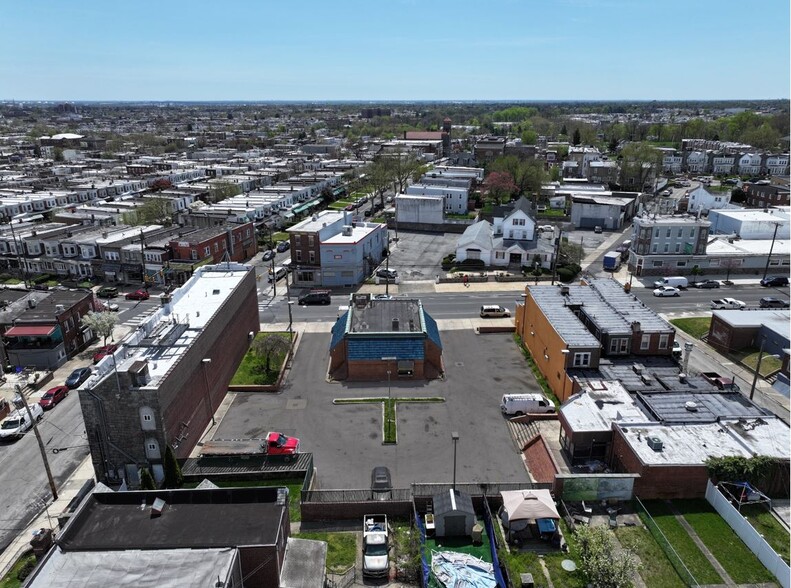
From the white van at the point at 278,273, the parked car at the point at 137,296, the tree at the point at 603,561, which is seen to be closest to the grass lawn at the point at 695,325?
the tree at the point at 603,561

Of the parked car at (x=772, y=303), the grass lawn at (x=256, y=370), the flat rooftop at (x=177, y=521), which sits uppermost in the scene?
the flat rooftop at (x=177, y=521)

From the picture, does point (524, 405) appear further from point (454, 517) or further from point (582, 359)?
point (454, 517)

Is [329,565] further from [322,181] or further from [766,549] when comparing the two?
[322,181]

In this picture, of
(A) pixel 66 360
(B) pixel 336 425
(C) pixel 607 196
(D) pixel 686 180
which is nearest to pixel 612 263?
(C) pixel 607 196

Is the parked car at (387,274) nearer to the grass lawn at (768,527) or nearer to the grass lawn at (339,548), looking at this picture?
the grass lawn at (339,548)

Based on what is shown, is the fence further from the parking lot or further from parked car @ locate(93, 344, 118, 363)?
parked car @ locate(93, 344, 118, 363)

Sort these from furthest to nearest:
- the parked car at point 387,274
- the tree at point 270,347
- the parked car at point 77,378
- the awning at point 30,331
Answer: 1. the parked car at point 387,274
2. the awning at point 30,331
3. the tree at point 270,347
4. the parked car at point 77,378

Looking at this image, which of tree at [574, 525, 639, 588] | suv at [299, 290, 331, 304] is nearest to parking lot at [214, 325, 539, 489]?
tree at [574, 525, 639, 588]
